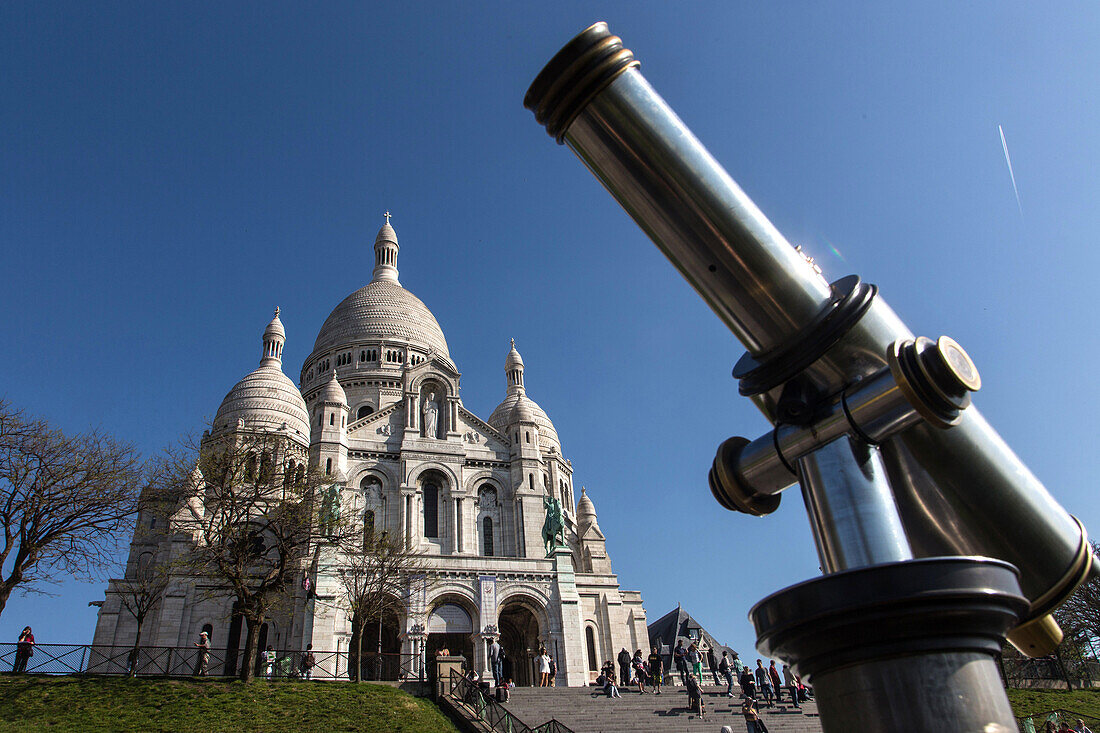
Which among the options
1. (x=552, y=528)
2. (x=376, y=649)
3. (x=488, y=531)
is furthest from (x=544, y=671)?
(x=488, y=531)

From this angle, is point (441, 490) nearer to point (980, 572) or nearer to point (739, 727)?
point (739, 727)

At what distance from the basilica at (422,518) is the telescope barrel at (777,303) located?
2671 cm

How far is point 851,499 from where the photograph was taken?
9.84 feet

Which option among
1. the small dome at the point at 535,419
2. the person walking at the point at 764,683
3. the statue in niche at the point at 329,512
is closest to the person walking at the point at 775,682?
the person walking at the point at 764,683

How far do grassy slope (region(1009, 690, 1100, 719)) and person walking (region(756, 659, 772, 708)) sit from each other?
7948mm

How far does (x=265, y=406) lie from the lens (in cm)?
4462

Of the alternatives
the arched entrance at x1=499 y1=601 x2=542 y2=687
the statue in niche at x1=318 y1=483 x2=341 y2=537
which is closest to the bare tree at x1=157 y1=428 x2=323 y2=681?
the statue in niche at x1=318 y1=483 x2=341 y2=537

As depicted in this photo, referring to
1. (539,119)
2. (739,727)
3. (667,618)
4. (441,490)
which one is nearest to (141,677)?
(739,727)

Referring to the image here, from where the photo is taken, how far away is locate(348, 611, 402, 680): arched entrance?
3047cm

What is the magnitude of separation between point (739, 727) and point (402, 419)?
26024 millimetres

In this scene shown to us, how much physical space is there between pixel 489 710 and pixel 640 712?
16.5ft

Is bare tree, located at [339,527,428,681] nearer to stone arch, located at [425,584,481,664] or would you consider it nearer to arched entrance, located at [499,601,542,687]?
stone arch, located at [425,584,481,664]

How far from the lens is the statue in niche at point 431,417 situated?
143ft

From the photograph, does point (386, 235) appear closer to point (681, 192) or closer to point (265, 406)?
point (265, 406)
